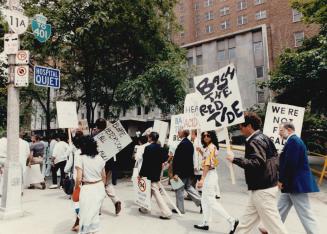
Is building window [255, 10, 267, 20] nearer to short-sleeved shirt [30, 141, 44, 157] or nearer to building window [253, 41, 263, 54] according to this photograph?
building window [253, 41, 263, 54]

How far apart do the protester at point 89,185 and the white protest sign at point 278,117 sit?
217 inches

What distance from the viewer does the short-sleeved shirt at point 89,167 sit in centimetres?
520

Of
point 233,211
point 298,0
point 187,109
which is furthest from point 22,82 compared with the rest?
point 298,0

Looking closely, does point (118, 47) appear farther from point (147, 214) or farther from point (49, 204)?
point (147, 214)

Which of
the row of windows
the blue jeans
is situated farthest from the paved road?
the row of windows

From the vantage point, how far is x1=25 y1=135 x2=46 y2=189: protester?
1148 centimetres

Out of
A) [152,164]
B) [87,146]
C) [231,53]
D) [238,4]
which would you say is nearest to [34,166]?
[152,164]

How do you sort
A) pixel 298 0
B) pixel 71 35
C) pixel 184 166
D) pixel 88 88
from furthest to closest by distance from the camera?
pixel 298 0 < pixel 88 88 < pixel 71 35 < pixel 184 166

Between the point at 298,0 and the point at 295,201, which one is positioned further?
the point at 298,0

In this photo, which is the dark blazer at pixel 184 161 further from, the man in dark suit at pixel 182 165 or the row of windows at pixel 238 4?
the row of windows at pixel 238 4

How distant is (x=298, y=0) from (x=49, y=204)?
1487cm

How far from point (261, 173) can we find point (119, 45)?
10609 millimetres

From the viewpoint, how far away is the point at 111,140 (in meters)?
8.30

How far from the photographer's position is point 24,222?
6922 mm
